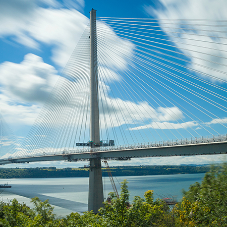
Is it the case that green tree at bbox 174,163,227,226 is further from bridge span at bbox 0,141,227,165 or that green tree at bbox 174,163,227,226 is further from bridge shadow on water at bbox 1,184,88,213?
bridge shadow on water at bbox 1,184,88,213

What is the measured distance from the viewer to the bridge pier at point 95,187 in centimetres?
3950

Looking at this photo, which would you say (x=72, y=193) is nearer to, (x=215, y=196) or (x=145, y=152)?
(x=145, y=152)

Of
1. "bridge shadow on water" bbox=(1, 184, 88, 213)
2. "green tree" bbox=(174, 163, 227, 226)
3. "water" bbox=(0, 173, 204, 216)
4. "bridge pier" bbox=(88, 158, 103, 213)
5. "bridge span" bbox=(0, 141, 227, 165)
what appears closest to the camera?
"green tree" bbox=(174, 163, 227, 226)

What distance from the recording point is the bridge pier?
130ft

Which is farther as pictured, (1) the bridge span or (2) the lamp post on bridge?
(2) the lamp post on bridge

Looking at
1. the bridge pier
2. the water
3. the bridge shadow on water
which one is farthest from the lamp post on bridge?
the bridge shadow on water

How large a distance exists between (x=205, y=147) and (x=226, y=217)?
1800cm

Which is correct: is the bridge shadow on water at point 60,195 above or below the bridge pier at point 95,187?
below

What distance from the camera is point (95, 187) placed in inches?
1592

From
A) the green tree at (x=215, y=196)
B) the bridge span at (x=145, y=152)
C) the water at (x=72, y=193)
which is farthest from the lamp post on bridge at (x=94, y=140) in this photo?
the green tree at (x=215, y=196)

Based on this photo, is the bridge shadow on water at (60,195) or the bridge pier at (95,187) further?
the bridge shadow on water at (60,195)

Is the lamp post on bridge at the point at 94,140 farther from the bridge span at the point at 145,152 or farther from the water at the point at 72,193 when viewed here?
the water at the point at 72,193

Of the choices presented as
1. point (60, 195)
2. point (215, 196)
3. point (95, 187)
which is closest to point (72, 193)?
point (60, 195)

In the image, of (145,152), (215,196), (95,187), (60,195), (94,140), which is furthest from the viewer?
(60,195)
